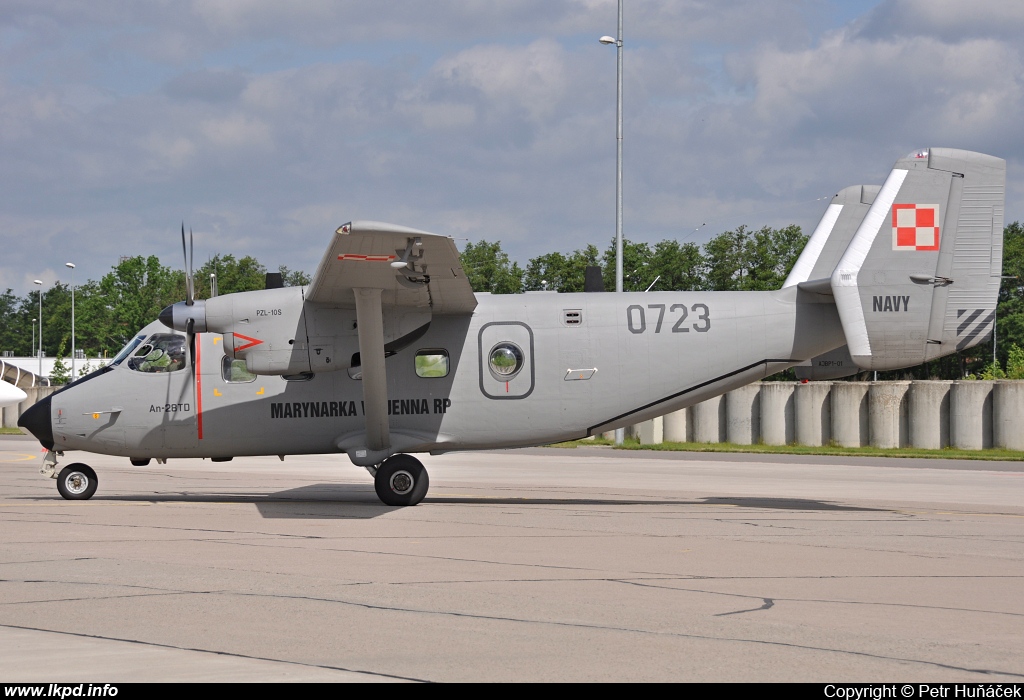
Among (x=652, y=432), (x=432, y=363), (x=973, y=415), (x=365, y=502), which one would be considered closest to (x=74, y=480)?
(x=365, y=502)

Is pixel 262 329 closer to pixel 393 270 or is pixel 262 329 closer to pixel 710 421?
pixel 393 270

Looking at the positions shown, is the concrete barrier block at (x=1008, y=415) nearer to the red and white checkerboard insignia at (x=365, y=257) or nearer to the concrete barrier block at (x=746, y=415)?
the concrete barrier block at (x=746, y=415)

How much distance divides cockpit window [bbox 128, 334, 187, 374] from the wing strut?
3209 millimetres

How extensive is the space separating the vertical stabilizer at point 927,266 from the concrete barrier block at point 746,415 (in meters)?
19.5

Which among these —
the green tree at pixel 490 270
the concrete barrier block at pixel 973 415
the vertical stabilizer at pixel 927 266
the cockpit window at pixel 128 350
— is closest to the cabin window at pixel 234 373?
the cockpit window at pixel 128 350

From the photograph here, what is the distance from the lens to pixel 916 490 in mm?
19516

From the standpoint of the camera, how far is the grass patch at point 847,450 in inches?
1181

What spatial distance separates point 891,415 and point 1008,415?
3491 millimetres

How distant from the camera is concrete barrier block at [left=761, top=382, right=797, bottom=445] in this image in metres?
35.1

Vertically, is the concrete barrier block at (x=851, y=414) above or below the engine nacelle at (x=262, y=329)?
below

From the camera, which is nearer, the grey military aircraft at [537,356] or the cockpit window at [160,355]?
the grey military aircraft at [537,356]

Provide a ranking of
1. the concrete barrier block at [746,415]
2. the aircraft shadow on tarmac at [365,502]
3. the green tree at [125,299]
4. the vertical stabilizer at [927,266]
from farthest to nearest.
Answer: the green tree at [125,299]
the concrete barrier block at [746,415]
the vertical stabilizer at [927,266]
the aircraft shadow on tarmac at [365,502]

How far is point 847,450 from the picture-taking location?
32.8 meters

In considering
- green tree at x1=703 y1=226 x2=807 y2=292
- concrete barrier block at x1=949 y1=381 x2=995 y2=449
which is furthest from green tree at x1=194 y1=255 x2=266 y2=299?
concrete barrier block at x1=949 y1=381 x2=995 y2=449
